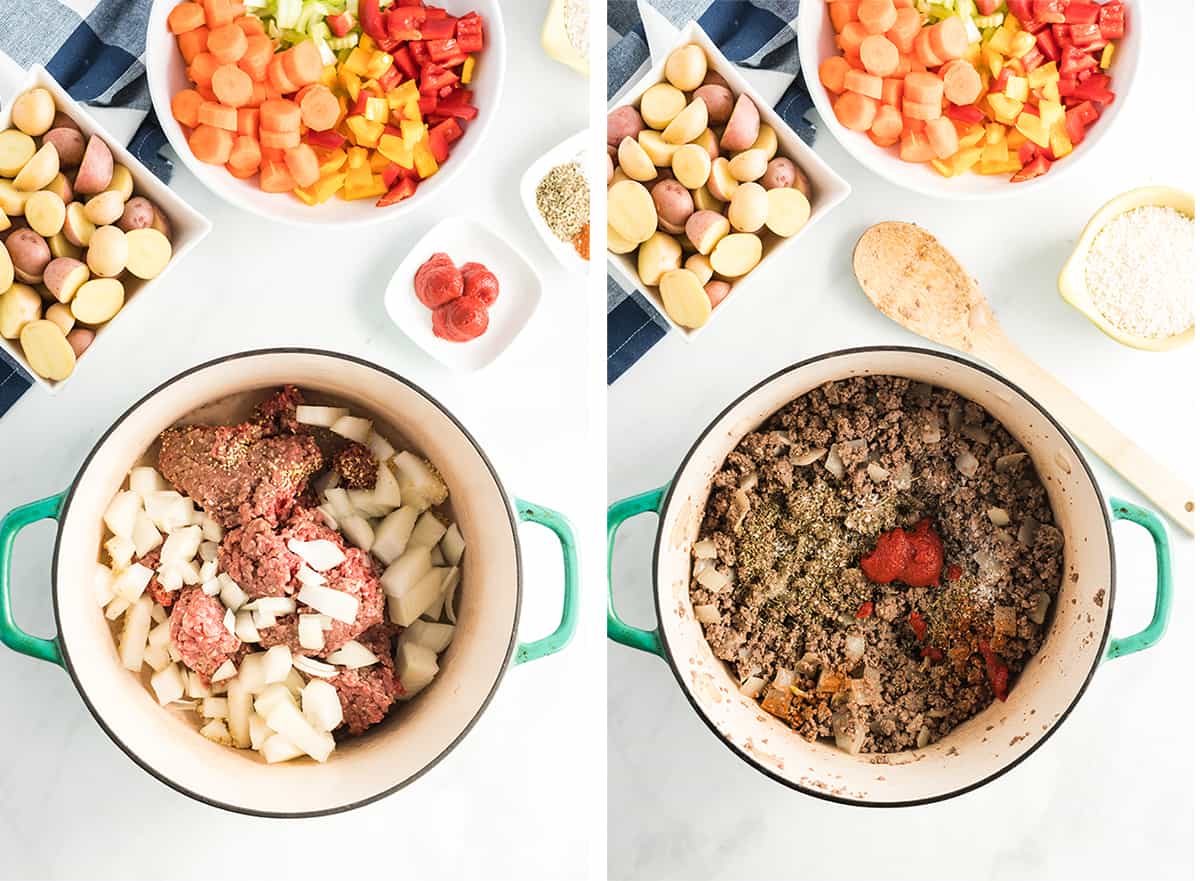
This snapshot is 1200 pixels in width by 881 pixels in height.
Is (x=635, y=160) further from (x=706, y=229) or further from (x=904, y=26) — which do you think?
(x=904, y=26)

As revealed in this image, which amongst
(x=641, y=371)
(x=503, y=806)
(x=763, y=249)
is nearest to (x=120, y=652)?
(x=503, y=806)

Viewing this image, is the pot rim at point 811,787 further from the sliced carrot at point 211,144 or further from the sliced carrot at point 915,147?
the sliced carrot at point 211,144

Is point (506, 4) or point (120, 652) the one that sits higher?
point (506, 4)

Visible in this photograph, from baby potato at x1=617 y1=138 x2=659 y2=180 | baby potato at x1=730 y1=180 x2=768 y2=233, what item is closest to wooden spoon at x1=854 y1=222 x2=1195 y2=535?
baby potato at x1=730 y1=180 x2=768 y2=233

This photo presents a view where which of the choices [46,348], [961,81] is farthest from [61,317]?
[961,81]

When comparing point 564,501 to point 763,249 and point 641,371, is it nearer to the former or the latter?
point 641,371
